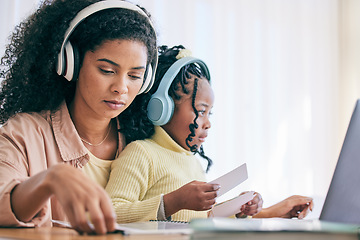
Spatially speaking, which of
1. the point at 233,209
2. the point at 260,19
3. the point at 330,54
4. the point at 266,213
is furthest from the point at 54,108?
the point at 330,54

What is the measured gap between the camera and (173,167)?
4.08ft

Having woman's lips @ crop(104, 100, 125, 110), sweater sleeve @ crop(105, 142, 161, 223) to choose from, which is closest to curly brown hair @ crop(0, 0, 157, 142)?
woman's lips @ crop(104, 100, 125, 110)

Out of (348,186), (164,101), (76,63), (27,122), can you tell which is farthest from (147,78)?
(348,186)

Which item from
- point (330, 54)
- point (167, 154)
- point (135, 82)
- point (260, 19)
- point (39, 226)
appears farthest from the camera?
point (330, 54)

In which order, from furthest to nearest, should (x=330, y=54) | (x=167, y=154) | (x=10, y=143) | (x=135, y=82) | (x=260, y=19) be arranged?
(x=330, y=54), (x=260, y=19), (x=167, y=154), (x=135, y=82), (x=10, y=143)

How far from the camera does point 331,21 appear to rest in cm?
360

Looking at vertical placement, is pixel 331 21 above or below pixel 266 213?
above

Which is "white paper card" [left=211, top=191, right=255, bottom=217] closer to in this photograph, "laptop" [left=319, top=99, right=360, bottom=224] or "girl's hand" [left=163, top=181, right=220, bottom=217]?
"girl's hand" [left=163, top=181, right=220, bottom=217]

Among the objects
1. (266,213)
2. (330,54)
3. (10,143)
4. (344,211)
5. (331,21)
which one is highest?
(331,21)

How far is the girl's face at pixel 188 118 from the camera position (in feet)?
4.27

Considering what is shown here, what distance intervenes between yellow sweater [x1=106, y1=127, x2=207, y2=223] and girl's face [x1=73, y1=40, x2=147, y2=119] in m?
0.15

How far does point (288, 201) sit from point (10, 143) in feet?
2.83

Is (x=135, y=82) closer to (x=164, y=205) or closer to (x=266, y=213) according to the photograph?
(x=164, y=205)

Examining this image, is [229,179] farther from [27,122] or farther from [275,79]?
[275,79]
